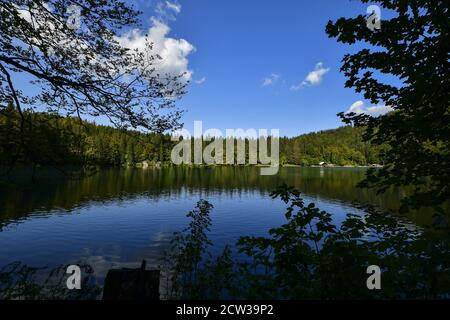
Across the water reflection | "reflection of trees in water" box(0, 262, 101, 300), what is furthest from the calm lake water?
"reflection of trees in water" box(0, 262, 101, 300)

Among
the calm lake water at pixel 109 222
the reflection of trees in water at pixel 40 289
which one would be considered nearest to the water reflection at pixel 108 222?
the calm lake water at pixel 109 222

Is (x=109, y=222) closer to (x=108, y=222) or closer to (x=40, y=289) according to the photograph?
(x=108, y=222)

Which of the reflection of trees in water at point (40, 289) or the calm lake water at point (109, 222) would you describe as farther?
the calm lake water at point (109, 222)

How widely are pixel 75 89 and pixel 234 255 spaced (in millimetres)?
14618

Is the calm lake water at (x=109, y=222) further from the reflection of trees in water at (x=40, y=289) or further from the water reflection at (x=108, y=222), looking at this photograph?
the reflection of trees in water at (x=40, y=289)

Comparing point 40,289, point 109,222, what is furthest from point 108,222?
point 40,289

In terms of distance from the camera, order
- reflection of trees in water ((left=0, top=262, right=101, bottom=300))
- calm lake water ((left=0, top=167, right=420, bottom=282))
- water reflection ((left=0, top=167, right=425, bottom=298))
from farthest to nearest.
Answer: calm lake water ((left=0, top=167, right=420, bottom=282)), water reflection ((left=0, top=167, right=425, bottom=298)), reflection of trees in water ((left=0, top=262, right=101, bottom=300))

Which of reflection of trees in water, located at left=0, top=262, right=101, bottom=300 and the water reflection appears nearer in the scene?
reflection of trees in water, located at left=0, top=262, right=101, bottom=300

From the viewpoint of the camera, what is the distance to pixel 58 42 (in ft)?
24.8

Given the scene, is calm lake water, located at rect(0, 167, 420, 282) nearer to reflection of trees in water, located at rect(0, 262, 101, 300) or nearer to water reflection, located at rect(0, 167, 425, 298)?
water reflection, located at rect(0, 167, 425, 298)

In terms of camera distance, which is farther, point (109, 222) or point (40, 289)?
point (109, 222)

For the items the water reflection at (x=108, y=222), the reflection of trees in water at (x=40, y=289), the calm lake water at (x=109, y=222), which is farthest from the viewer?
the calm lake water at (x=109, y=222)

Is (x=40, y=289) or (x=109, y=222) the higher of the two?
(x=40, y=289)
